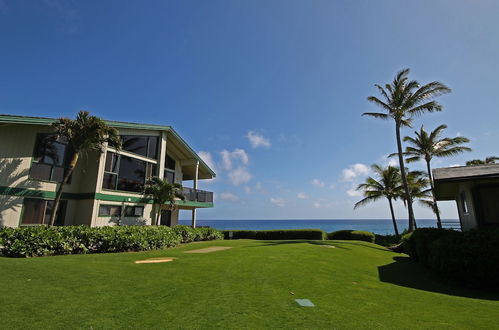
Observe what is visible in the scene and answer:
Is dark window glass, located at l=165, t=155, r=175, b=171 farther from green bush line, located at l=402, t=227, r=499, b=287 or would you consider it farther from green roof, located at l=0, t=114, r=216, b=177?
green bush line, located at l=402, t=227, r=499, b=287

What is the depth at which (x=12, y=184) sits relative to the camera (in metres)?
13.7

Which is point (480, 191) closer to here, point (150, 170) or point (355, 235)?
point (355, 235)

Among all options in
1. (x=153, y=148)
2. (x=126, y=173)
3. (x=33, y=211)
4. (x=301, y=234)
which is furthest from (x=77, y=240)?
(x=301, y=234)

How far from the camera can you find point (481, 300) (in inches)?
278

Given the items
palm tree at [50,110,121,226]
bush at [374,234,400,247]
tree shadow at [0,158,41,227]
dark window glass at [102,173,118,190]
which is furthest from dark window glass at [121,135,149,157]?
bush at [374,234,400,247]

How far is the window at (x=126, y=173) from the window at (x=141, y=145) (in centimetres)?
70

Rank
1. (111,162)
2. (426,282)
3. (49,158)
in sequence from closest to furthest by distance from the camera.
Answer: (426,282) < (49,158) < (111,162)

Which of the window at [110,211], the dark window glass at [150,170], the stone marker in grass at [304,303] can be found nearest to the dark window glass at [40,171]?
the window at [110,211]

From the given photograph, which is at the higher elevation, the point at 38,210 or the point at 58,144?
the point at 58,144

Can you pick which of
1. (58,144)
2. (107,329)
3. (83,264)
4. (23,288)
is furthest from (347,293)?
(58,144)

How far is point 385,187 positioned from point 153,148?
84.5 feet

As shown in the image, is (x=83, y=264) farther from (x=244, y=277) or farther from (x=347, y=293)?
(x=347, y=293)

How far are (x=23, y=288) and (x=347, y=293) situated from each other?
7.73 m

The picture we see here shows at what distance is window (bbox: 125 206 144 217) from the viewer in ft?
62.5
